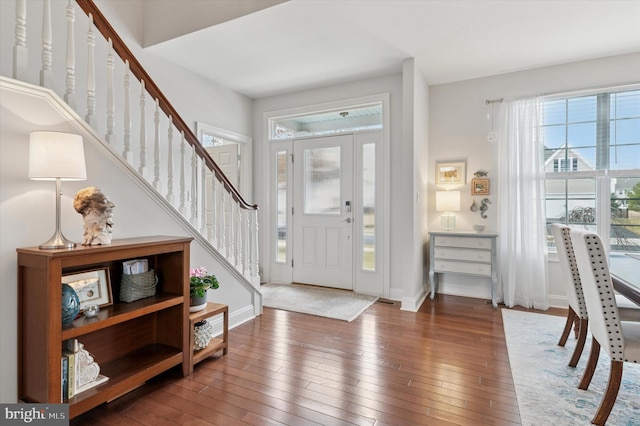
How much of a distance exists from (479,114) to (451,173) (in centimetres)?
81

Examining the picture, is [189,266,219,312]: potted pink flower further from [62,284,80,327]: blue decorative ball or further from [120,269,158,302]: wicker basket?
[62,284,80,327]: blue decorative ball

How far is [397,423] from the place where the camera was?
1.82 m

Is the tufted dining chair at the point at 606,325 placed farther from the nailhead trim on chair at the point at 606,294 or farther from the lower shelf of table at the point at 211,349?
the lower shelf of table at the point at 211,349

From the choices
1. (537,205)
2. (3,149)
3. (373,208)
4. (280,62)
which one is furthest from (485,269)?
(3,149)

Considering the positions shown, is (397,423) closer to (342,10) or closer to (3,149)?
(3,149)

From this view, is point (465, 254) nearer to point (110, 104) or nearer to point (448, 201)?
point (448, 201)

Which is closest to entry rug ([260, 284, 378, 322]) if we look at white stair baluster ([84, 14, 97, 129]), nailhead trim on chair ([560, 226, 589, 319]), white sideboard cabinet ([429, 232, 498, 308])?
white sideboard cabinet ([429, 232, 498, 308])

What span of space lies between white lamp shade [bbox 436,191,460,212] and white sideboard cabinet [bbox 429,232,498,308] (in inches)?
15.9

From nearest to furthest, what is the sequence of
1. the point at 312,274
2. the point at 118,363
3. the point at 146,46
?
the point at 118,363
the point at 146,46
the point at 312,274

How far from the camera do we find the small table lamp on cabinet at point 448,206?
4215 millimetres

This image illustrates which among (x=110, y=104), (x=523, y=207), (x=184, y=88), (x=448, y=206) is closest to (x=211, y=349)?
(x=110, y=104)

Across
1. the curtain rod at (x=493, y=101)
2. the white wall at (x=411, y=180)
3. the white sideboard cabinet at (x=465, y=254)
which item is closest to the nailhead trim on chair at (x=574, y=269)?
the white sideboard cabinet at (x=465, y=254)

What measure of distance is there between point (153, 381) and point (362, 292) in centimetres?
274

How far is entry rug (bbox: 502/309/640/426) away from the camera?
6.13 ft
